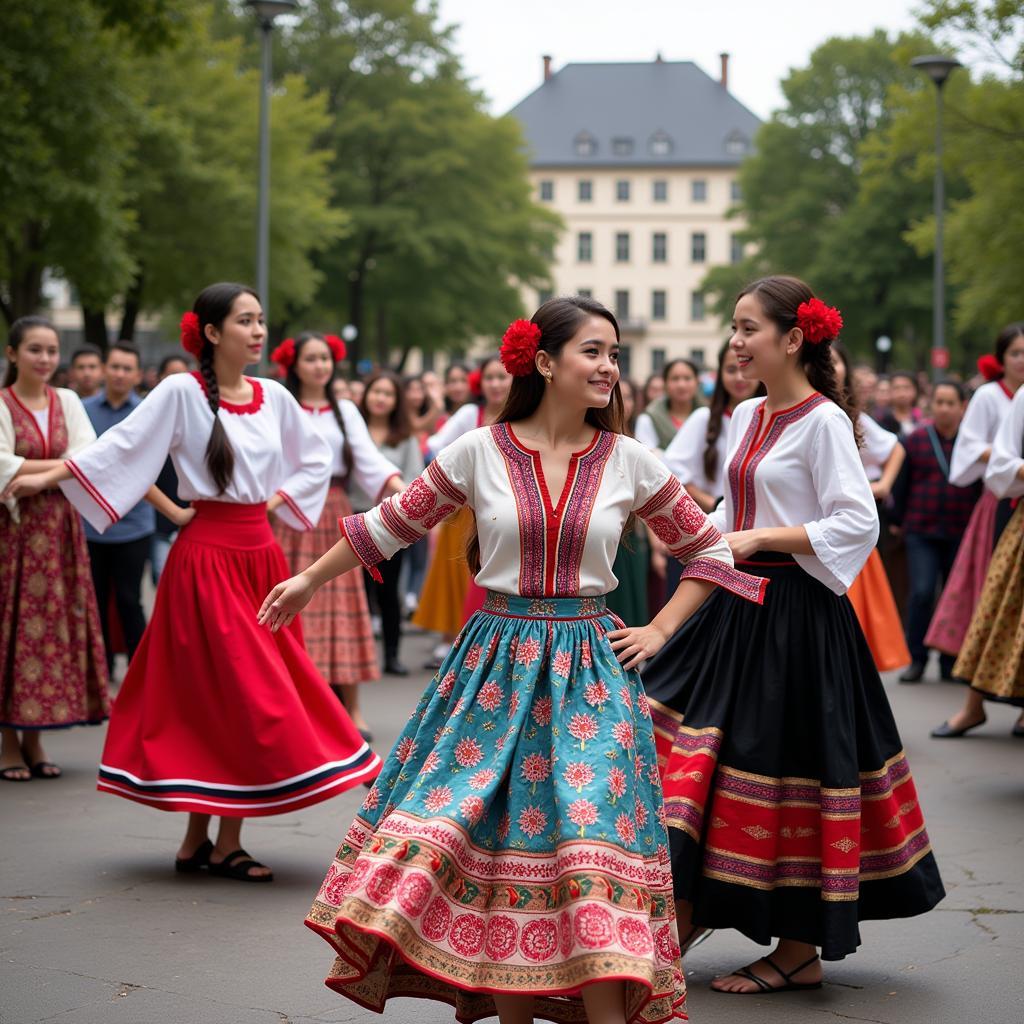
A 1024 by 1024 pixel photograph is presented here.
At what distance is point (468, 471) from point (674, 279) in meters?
95.4

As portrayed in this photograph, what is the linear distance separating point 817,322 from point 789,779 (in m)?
1.32

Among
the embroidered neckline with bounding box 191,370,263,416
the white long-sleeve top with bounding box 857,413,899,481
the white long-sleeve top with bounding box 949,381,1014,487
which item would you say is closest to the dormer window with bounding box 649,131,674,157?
the white long-sleeve top with bounding box 857,413,899,481

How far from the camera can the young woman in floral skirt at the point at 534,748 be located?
12.8ft

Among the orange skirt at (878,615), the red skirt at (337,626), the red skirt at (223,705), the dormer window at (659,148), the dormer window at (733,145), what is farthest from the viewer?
the dormer window at (659,148)

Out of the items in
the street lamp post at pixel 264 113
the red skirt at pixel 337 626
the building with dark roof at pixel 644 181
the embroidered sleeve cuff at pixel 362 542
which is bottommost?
the red skirt at pixel 337 626

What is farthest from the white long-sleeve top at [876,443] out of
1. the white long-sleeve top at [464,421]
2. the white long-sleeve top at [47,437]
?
the white long-sleeve top at [47,437]

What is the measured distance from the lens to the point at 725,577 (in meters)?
4.42

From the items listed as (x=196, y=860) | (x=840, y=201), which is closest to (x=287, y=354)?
(x=196, y=860)

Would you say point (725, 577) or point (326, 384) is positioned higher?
point (326, 384)

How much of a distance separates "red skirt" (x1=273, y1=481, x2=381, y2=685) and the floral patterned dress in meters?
4.86

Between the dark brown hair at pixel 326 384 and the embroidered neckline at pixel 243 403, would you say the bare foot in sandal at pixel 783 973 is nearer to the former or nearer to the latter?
the embroidered neckline at pixel 243 403

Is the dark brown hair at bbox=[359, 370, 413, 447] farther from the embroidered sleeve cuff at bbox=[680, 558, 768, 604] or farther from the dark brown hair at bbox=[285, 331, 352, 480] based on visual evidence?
the embroidered sleeve cuff at bbox=[680, 558, 768, 604]

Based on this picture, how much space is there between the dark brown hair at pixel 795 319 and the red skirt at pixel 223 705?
2234 mm

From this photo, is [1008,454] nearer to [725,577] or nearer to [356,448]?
[356,448]
